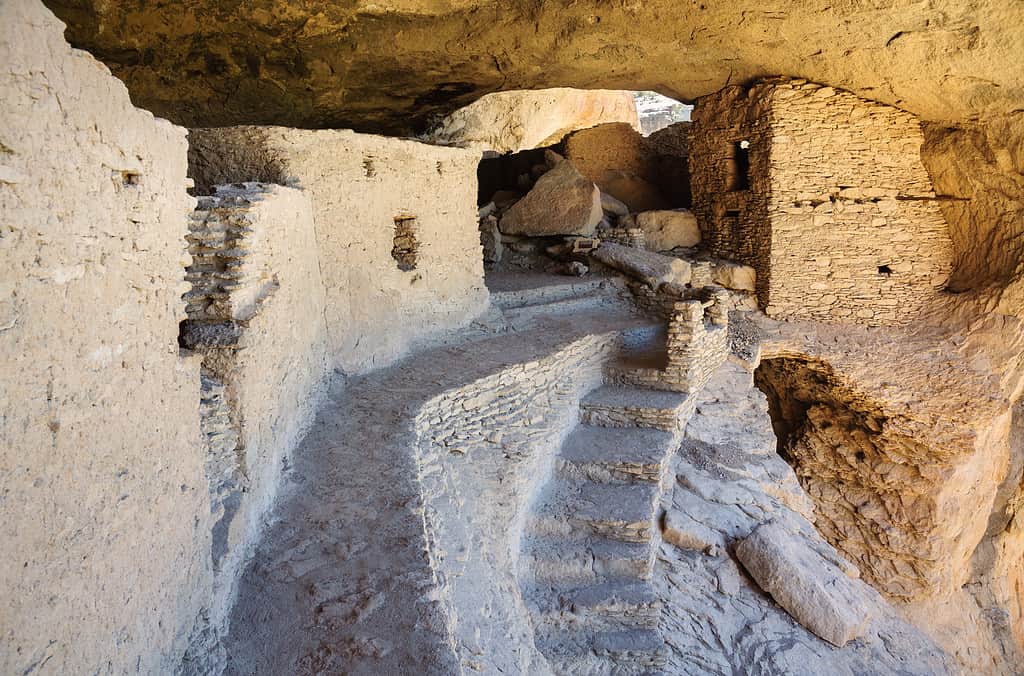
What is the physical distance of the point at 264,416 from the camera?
14.1 feet

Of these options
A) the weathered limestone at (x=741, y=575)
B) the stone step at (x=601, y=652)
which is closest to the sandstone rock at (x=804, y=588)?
the weathered limestone at (x=741, y=575)

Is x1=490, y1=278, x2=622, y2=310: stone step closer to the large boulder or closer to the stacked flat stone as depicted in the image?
the large boulder

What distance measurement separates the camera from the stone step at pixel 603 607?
5.56 metres

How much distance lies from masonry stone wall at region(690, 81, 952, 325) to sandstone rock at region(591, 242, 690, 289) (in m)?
1.31

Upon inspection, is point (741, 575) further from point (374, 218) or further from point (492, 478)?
point (374, 218)

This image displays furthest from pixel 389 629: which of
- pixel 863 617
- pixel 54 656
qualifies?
pixel 863 617

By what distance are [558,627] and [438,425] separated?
6.04ft

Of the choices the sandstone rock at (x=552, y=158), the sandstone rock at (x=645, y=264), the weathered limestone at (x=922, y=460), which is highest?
the sandstone rock at (x=552, y=158)

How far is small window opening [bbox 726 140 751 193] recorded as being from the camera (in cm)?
1116

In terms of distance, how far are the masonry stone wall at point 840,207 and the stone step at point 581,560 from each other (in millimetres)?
5817

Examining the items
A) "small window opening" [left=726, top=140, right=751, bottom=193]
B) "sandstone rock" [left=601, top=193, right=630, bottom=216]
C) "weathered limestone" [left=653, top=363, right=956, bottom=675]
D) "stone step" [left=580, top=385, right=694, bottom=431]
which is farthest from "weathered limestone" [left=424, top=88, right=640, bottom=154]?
"weathered limestone" [left=653, top=363, right=956, bottom=675]

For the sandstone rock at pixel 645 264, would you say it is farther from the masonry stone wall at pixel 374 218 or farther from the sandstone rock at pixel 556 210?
the masonry stone wall at pixel 374 218

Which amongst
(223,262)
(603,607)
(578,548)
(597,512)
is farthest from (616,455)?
(223,262)

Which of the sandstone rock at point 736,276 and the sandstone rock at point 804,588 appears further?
the sandstone rock at point 736,276
